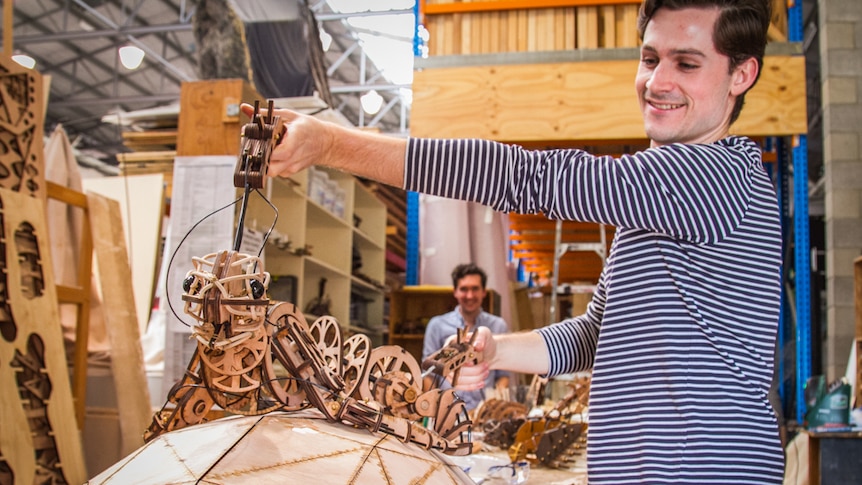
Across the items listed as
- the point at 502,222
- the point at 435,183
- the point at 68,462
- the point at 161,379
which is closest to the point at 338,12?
the point at 502,222

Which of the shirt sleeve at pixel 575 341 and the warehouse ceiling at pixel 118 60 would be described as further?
the warehouse ceiling at pixel 118 60

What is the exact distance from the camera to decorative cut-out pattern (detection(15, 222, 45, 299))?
8.86 ft

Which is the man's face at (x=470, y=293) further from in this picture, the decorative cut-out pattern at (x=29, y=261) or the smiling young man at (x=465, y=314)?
the decorative cut-out pattern at (x=29, y=261)

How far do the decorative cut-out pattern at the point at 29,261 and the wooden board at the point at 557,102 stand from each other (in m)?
1.70

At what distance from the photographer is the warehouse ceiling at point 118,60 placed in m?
10.5

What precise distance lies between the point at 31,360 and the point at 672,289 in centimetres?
228

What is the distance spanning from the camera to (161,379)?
4.10 meters

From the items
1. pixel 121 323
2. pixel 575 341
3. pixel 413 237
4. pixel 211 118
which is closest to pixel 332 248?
pixel 413 237

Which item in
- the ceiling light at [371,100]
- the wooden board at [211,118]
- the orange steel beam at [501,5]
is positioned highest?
the ceiling light at [371,100]

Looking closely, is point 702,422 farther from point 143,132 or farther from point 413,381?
point 143,132

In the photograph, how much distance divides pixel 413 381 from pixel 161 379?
3.33 meters

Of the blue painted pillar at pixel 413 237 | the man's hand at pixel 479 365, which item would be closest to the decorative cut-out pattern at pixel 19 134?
the man's hand at pixel 479 365

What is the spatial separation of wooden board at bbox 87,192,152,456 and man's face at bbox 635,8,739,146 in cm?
292

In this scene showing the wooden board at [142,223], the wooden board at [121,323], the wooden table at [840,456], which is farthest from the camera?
the wooden board at [142,223]
